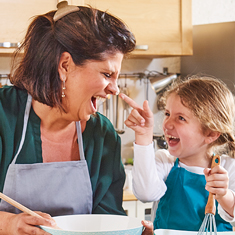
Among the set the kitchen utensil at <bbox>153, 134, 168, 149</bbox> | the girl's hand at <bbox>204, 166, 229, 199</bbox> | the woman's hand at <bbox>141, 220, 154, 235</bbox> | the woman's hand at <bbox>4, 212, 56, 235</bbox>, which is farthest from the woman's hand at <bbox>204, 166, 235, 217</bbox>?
the kitchen utensil at <bbox>153, 134, 168, 149</bbox>

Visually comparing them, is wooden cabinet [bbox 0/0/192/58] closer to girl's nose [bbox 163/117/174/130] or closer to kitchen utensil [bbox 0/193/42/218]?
girl's nose [bbox 163/117/174/130]

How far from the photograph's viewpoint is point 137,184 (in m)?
1.26

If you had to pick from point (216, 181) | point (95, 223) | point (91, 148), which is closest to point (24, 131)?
point (91, 148)

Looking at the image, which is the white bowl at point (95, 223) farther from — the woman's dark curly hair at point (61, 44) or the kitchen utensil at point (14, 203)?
the woman's dark curly hair at point (61, 44)

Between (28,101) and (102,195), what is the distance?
0.39 m

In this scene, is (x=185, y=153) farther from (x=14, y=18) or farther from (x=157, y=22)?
(x=14, y=18)

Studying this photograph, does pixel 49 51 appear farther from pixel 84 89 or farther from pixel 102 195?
pixel 102 195

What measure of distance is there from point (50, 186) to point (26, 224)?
23 cm

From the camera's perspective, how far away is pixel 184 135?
4.32ft

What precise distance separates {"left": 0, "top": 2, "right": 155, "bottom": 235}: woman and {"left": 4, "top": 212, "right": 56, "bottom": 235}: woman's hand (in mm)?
14

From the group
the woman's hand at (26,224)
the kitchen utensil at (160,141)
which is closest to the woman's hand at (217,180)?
the woman's hand at (26,224)

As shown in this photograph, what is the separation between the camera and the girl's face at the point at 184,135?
1.32 metres

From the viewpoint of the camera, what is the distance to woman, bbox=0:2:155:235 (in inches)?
40.8

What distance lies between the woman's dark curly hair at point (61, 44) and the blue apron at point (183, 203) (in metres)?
0.53
